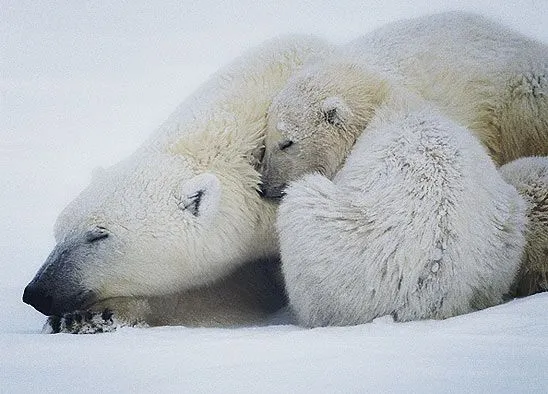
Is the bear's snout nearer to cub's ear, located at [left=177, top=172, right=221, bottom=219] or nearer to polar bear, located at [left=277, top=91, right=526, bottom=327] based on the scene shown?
cub's ear, located at [left=177, top=172, right=221, bottom=219]

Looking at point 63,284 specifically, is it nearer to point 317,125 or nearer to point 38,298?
point 38,298

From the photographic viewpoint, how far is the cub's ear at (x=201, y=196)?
428 centimetres

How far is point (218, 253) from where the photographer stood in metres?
4.45

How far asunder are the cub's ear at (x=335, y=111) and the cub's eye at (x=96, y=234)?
141 centimetres

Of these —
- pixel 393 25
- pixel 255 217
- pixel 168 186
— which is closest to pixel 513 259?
pixel 255 217

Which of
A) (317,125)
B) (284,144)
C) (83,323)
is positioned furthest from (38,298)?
(317,125)

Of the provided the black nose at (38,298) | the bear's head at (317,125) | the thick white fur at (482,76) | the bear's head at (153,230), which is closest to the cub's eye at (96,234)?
the bear's head at (153,230)

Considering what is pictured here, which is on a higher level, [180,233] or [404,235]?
[404,235]

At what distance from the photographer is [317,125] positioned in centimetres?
451

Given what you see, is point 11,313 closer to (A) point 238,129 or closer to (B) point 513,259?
(A) point 238,129

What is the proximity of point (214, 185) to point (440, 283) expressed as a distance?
4.71ft

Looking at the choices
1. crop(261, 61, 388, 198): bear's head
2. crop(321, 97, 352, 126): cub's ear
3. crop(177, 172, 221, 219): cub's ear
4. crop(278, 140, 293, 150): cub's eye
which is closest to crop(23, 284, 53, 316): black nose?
crop(177, 172, 221, 219): cub's ear

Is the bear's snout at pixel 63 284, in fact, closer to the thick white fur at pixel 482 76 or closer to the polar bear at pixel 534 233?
the thick white fur at pixel 482 76

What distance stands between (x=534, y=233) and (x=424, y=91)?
4.18ft
